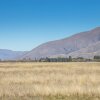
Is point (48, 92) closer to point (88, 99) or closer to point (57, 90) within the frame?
point (57, 90)

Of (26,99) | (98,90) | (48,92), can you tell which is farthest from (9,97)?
(98,90)

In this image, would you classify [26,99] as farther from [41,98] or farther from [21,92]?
[21,92]

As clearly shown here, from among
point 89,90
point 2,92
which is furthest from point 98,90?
point 2,92

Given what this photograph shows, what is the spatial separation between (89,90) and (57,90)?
6.39 ft

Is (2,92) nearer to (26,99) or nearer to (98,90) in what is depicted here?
(26,99)

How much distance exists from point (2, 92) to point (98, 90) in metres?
5.77

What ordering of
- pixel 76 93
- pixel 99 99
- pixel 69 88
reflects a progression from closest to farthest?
1. pixel 99 99
2. pixel 76 93
3. pixel 69 88

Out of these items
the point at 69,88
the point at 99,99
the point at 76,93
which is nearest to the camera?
the point at 99,99

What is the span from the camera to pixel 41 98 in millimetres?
15070

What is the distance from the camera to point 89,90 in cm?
1716

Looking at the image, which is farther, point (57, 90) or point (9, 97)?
point (57, 90)

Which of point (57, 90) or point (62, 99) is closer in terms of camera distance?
point (62, 99)

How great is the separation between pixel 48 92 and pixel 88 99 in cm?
278

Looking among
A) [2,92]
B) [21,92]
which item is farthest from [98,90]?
[2,92]
